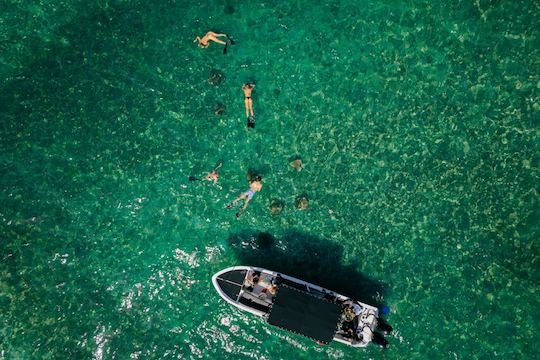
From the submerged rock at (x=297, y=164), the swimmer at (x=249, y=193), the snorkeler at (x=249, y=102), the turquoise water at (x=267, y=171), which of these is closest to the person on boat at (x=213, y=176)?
the turquoise water at (x=267, y=171)

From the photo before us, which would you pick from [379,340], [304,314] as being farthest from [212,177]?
[379,340]

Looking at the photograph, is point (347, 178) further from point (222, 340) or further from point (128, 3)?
point (128, 3)

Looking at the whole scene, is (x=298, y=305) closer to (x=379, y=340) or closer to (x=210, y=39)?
(x=379, y=340)

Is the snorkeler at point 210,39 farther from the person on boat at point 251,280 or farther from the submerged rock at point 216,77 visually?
the person on boat at point 251,280

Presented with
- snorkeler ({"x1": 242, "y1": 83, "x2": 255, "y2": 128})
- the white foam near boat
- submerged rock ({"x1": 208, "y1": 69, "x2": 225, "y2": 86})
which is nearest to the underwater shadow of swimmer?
the white foam near boat

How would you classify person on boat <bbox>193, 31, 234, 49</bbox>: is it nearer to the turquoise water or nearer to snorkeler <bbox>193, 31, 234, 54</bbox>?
snorkeler <bbox>193, 31, 234, 54</bbox>

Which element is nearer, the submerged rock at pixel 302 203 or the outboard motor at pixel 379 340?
the outboard motor at pixel 379 340

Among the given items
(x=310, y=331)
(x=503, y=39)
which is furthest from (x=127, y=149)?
(x=503, y=39)
